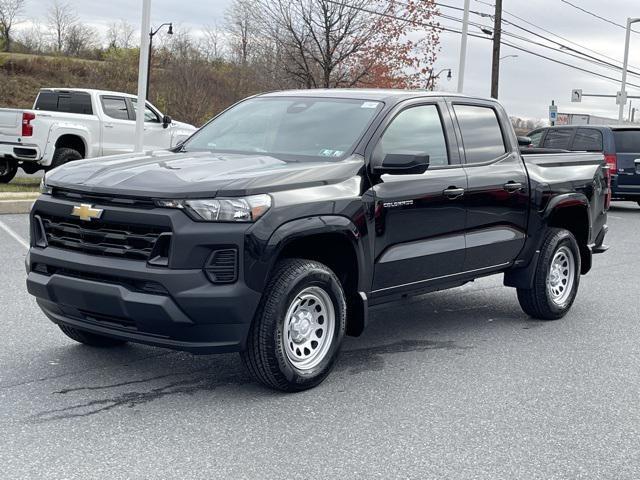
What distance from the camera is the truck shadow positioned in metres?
4.99

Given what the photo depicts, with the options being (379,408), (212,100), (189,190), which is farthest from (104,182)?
(212,100)

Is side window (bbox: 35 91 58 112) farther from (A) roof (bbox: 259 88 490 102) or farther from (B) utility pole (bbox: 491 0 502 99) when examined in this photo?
(B) utility pole (bbox: 491 0 502 99)

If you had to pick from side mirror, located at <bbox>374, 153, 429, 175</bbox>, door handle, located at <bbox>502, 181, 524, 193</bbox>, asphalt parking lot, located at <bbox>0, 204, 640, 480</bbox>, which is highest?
side mirror, located at <bbox>374, 153, 429, 175</bbox>

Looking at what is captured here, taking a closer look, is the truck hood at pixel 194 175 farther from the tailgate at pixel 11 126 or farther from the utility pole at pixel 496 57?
the utility pole at pixel 496 57

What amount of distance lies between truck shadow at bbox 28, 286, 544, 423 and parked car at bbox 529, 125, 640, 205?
39.7ft

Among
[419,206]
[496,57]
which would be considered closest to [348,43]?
[496,57]

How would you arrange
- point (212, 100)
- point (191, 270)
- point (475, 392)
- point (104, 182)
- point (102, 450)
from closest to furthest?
1. point (102, 450)
2. point (191, 270)
3. point (104, 182)
4. point (475, 392)
5. point (212, 100)

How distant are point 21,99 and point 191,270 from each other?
1939 inches

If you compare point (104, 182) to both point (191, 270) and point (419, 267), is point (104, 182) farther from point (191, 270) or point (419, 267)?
point (419, 267)

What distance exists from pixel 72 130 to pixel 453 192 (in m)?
12.5

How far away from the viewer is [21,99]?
166 ft

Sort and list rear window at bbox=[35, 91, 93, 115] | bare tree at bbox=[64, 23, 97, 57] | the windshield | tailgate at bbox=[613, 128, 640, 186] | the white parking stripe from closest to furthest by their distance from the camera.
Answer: the windshield < the white parking stripe < rear window at bbox=[35, 91, 93, 115] < tailgate at bbox=[613, 128, 640, 186] < bare tree at bbox=[64, 23, 97, 57]

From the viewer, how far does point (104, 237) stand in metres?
4.97

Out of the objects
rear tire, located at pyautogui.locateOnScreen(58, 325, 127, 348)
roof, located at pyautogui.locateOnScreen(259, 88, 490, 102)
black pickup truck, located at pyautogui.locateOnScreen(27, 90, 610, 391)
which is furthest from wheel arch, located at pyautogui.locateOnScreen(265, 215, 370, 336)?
rear tire, located at pyautogui.locateOnScreen(58, 325, 127, 348)
